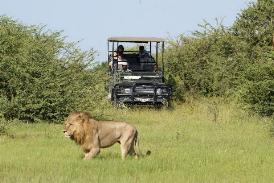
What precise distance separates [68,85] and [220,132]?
21.3 ft

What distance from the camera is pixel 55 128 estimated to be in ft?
68.4

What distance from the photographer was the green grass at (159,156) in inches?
435

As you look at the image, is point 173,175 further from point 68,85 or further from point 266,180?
point 68,85

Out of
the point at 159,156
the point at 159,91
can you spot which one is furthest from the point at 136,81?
the point at 159,156

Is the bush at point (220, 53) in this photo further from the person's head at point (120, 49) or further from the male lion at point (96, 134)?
the male lion at point (96, 134)

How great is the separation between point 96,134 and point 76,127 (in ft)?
1.38

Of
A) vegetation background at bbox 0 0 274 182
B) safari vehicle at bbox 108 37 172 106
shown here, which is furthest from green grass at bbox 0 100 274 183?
safari vehicle at bbox 108 37 172 106

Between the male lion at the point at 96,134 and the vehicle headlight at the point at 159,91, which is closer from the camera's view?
the male lion at the point at 96,134

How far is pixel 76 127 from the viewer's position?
43.3 feet

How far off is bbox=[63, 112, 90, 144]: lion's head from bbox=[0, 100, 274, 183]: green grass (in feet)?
1.41

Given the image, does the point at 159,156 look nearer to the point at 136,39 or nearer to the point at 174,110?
the point at 174,110

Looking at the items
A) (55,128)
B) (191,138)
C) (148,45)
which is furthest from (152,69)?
(191,138)

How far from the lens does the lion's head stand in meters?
13.2

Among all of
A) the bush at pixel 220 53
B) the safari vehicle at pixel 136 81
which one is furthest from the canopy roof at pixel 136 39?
the bush at pixel 220 53
